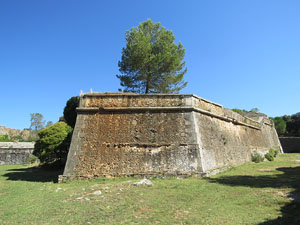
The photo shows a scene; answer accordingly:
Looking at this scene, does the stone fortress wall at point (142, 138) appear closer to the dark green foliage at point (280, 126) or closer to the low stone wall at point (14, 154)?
the low stone wall at point (14, 154)

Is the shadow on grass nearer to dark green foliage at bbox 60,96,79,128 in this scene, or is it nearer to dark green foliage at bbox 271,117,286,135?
dark green foliage at bbox 60,96,79,128

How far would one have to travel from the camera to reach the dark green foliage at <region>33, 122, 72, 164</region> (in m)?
12.0

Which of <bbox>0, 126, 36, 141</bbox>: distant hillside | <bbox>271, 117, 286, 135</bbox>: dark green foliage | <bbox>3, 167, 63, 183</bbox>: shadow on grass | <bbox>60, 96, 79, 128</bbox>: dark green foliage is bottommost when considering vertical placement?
<bbox>3, 167, 63, 183</bbox>: shadow on grass

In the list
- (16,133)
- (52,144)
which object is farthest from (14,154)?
(16,133)

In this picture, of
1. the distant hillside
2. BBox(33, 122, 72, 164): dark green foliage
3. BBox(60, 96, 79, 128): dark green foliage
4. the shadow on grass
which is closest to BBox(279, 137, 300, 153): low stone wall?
BBox(60, 96, 79, 128): dark green foliage

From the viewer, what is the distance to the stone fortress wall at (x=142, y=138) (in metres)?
8.36

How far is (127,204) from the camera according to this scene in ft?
15.9

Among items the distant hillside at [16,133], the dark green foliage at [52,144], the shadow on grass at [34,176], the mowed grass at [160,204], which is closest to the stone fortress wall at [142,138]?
the mowed grass at [160,204]

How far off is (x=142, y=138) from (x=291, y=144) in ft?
95.1

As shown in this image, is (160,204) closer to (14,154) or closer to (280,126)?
(14,154)

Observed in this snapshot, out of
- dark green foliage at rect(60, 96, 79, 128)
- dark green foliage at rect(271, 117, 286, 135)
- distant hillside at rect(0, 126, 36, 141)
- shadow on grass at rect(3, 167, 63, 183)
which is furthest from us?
dark green foliage at rect(271, 117, 286, 135)

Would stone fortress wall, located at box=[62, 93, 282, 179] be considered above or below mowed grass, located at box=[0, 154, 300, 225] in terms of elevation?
above

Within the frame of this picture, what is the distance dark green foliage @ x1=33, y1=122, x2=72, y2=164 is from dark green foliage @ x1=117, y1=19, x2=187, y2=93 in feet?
27.3

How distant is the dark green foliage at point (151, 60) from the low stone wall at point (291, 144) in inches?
820
